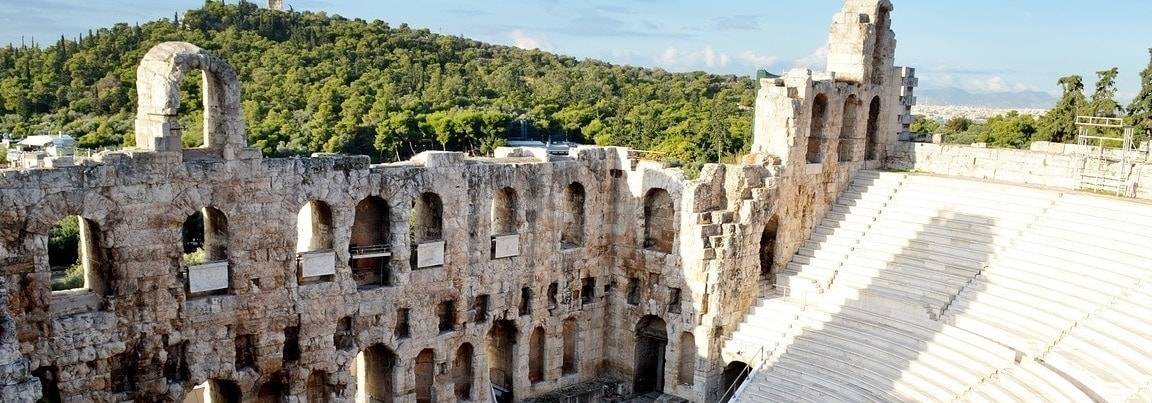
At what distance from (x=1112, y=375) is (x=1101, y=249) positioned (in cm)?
527

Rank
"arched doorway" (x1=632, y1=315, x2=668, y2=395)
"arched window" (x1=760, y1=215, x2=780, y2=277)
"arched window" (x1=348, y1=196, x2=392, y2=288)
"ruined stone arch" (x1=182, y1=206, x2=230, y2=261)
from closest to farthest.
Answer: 1. "ruined stone arch" (x1=182, y1=206, x2=230, y2=261)
2. "arched window" (x1=348, y1=196, x2=392, y2=288)
3. "arched window" (x1=760, y1=215, x2=780, y2=277)
4. "arched doorway" (x1=632, y1=315, x2=668, y2=395)

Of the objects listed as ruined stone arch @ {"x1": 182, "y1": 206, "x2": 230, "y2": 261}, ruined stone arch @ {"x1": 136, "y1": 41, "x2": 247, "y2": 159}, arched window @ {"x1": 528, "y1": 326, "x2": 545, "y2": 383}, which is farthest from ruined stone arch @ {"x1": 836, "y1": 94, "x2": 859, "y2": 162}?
ruined stone arch @ {"x1": 182, "y1": 206, "x2": 230, "y2": 261}

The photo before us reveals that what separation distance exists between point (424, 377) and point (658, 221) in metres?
8.52

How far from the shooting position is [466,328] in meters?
24.4

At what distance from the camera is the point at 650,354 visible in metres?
28.6

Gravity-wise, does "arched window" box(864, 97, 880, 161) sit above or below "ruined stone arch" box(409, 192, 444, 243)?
above

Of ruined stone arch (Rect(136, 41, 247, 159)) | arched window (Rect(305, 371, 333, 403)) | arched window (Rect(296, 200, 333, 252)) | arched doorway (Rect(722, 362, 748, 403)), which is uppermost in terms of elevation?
ruined stone arch (Rect(136, 41, 247, 159))

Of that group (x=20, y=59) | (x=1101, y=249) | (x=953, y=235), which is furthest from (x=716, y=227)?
(x=20, y=59)

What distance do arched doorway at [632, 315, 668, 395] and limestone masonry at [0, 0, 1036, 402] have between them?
0.07m

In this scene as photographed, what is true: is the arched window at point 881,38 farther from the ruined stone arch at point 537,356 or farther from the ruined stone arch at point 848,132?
the ruined stone arch at point 537,356

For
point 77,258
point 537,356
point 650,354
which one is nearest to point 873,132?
point 650,354

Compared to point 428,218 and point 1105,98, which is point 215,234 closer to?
point 428,218

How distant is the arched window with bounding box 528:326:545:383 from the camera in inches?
1060

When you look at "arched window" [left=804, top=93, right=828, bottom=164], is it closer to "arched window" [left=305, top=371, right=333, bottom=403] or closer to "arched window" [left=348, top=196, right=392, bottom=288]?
"arched window" [left=348, top=196, right=392, bottom=288]
